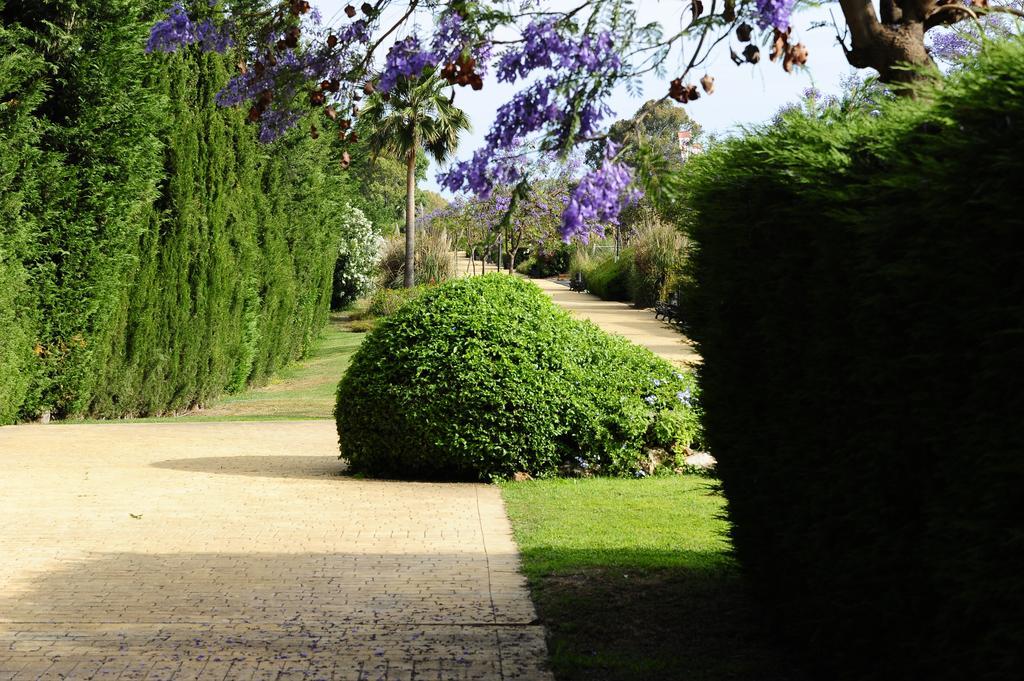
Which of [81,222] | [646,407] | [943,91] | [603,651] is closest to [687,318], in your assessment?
[603,651]

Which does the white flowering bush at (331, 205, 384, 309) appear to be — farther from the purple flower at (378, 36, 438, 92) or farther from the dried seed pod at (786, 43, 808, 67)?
the dried seed pod at (786, 43, 808, 67)

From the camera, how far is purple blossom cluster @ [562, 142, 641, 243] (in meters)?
3.78

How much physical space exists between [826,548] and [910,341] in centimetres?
98

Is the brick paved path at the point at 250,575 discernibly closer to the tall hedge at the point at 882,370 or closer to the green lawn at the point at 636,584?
the green lawn at the point at 636,584

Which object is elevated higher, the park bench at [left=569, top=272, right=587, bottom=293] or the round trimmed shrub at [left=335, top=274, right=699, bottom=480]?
the park bench at [left=569, top=272, right=587, bottom=293]

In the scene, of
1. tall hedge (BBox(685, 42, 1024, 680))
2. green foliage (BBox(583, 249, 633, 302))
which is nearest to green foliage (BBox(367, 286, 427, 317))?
green foliage (BBox(583, 249, 633, 302))

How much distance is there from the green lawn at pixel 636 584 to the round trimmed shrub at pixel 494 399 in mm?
467

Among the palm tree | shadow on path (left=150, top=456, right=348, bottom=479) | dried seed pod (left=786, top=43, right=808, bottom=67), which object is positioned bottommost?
shadow on path (left=150, top=456, right=348, bottom=479)

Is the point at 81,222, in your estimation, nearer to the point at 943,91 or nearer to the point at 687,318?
the point at 687,318

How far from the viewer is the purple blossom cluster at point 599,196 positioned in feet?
12.4

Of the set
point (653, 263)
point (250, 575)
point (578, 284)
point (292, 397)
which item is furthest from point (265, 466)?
point (578, 284)

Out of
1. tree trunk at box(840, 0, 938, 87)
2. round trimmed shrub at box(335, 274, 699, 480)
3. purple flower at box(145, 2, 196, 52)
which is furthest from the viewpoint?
round trimmed shrub at box(335, 274, 699, 480)

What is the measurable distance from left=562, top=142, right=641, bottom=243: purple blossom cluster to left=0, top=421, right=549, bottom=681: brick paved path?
1.82m

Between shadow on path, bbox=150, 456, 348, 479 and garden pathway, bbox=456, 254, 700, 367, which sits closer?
shadow on path, bbox=150, 456, 348, 479
